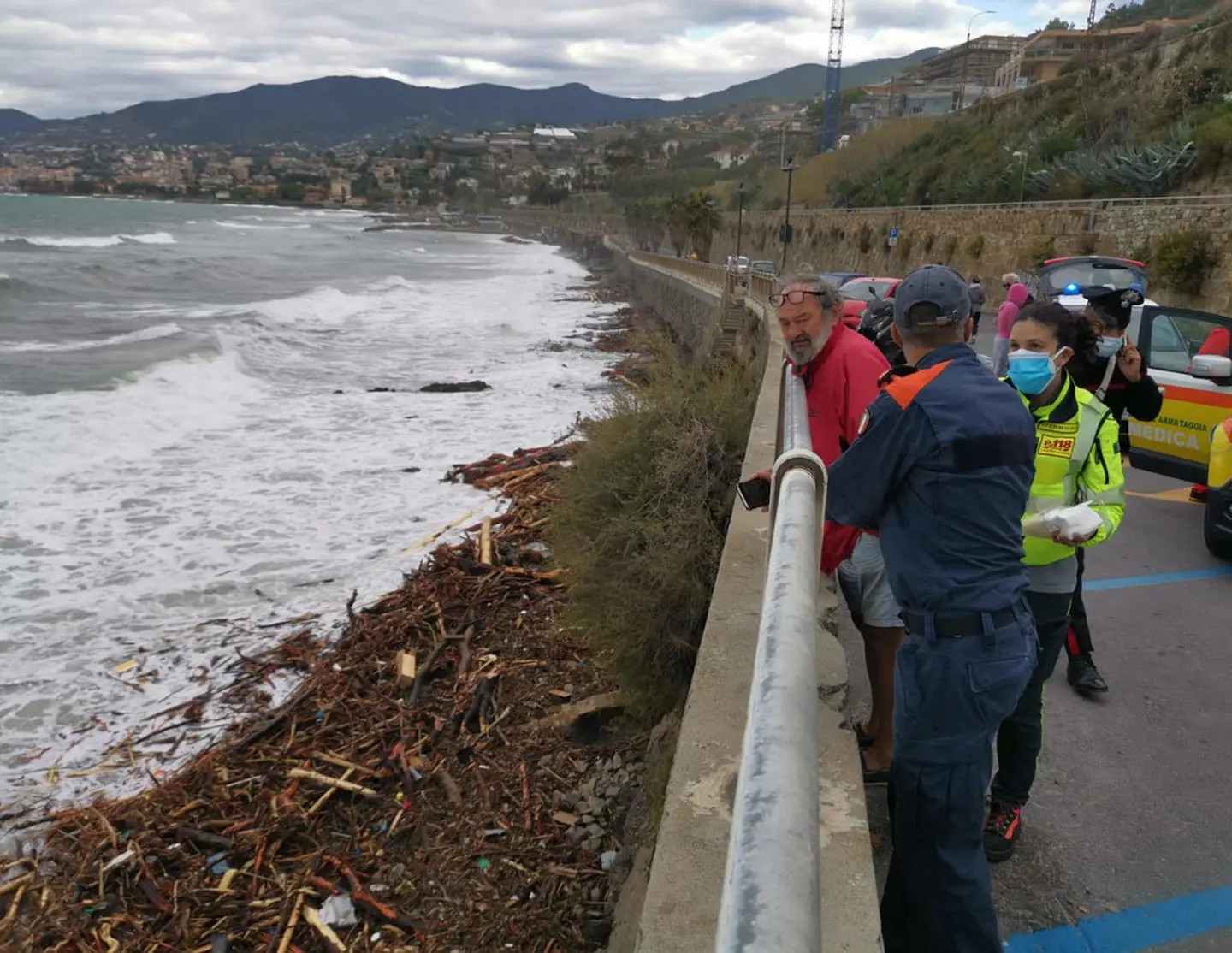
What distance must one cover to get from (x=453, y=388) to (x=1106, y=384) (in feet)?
56.1

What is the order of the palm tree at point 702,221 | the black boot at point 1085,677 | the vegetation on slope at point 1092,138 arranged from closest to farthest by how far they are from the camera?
the black boot at point 1085,677 → the vegetation on slope at point 1092,138 → the palm tree at point 702,221

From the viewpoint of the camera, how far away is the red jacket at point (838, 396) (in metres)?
2.93

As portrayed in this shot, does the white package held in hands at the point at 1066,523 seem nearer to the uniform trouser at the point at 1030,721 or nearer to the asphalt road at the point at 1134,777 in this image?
the uniform trouser at the point at 1030,721

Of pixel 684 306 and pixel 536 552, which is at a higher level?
pixel 684 306

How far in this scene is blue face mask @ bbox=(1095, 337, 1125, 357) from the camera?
3732mm

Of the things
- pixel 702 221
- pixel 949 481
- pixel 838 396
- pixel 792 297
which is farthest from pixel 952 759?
pixel 702 221

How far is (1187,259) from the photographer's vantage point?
17031 mm

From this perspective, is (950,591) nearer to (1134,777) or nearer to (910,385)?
(910,385)

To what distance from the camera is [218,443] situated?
14.7 m

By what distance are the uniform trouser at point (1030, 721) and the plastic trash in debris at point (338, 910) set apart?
314 centimetres

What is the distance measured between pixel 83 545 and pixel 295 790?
21.2 ft

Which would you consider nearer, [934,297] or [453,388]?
[934,297]

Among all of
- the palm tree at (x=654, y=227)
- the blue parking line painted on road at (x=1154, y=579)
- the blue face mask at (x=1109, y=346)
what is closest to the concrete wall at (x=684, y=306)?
the blue parking line painted on road at (x=1154, y=579)

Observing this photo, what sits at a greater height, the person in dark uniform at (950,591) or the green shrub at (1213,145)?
the green shrub at (1213,145)
